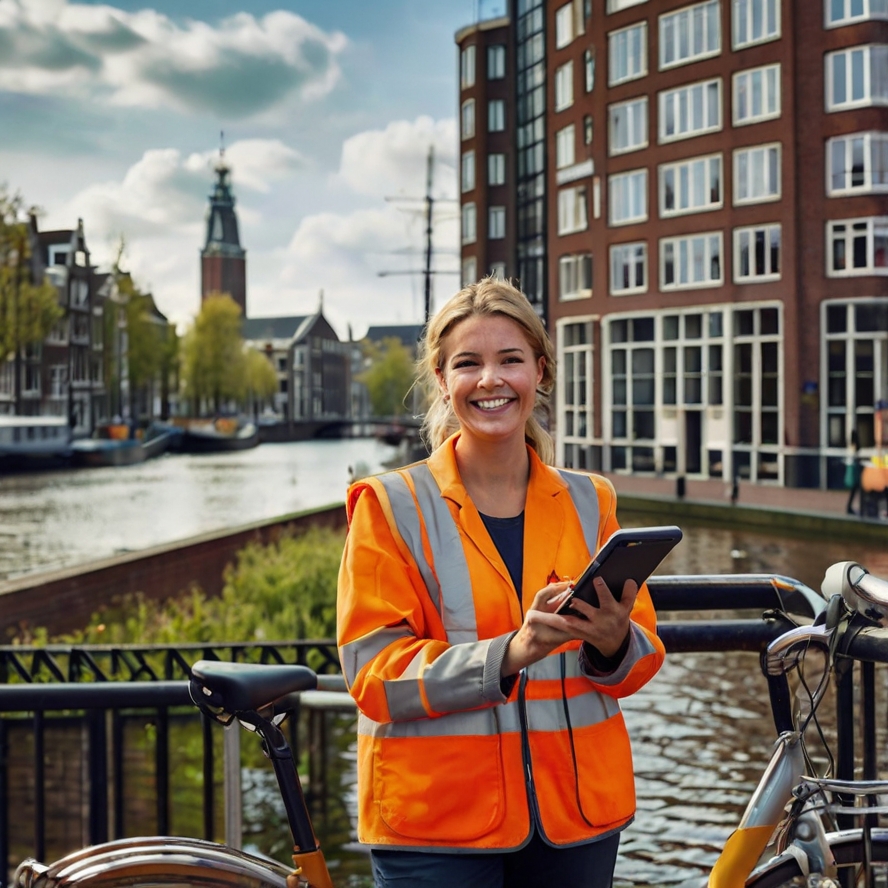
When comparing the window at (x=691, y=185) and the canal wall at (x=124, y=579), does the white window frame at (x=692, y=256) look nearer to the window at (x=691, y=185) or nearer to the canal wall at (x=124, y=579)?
the window at (x=691, y=185)

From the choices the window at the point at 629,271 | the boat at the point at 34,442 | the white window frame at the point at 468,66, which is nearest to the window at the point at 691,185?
the window at the point at 629,271

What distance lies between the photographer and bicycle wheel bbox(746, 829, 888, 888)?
1.07 metres

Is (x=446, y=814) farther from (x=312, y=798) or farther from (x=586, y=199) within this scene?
(x=586, y=199)

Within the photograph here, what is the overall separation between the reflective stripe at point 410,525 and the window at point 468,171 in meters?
12.4

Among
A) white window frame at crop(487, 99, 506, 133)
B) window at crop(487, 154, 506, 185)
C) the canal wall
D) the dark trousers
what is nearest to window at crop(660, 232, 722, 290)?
Answer: window at crop(487, 154, 506, 185)

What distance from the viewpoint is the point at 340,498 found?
11.5 meters

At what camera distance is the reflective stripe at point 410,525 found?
97 centimetres

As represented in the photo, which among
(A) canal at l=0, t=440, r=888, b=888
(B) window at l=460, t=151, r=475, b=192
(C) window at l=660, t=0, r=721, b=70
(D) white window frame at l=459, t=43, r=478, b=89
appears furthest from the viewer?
(D) white window frame at l=459, t=43, r=478, b=89

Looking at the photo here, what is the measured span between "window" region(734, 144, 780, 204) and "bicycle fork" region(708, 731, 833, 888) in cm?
964

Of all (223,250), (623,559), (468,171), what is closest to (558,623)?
(623,559)

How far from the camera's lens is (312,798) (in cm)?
423

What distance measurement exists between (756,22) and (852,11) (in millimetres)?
859

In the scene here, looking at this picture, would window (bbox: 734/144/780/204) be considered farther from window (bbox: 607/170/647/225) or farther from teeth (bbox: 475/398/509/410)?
teeth (bbox: 475/398/509/410)

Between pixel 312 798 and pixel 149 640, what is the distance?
65.4 inches
